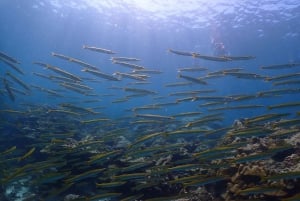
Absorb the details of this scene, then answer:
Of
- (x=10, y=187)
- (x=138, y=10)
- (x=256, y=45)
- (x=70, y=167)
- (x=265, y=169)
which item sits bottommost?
(x=10, y=187)

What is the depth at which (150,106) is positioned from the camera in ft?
43.0

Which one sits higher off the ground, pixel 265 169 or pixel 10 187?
pixel 265 169

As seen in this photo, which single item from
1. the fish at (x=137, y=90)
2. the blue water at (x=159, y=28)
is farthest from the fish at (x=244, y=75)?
the blue water at (x=159, y=28)

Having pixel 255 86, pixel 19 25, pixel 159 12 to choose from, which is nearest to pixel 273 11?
pixel 159 12

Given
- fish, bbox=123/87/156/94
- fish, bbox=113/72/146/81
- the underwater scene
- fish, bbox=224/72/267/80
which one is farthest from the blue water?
fish, bbox=224/72/267/80

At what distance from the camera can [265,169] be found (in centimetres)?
711

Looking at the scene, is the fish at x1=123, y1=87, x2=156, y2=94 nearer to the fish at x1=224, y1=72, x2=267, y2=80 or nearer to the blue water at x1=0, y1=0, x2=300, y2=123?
the fish at x1=224, y1=72, x2=267, y2=80

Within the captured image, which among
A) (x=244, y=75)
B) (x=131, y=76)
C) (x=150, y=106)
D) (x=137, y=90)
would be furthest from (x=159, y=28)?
(x=244, y=75)

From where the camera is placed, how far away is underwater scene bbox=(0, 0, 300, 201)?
7.61m

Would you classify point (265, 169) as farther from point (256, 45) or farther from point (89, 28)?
point (89, 28)

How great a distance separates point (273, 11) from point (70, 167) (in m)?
24.5

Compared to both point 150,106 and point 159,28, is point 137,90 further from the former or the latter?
point 159,28

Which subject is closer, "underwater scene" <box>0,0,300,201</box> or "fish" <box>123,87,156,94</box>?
"underwater scene" <box>0,0,300,201</box>

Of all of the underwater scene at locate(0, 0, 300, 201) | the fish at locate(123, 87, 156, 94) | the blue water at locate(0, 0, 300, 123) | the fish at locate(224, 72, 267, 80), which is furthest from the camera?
the blue water at locate(0, 0, 300, 123)
